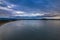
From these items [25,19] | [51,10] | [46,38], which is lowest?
[46,38]

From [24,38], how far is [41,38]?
221 millimetres

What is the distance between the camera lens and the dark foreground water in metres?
0.91

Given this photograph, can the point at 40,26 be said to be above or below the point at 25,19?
below

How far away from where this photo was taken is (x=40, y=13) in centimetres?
86

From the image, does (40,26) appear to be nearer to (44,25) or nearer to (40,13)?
(44,25)

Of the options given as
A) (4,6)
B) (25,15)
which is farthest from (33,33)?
(4,6)

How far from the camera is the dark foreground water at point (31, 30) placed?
912mm

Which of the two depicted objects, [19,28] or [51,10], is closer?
[51,10]

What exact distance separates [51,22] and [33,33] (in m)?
0.28

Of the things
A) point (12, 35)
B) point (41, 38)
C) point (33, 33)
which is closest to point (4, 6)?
point (12, 35)

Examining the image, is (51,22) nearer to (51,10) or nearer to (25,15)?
(51,10)

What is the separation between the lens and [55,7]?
0.84m

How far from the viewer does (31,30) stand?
929mm

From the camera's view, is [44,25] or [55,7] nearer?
[55,7]
